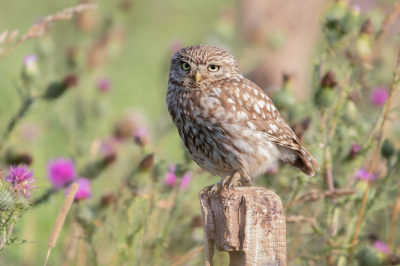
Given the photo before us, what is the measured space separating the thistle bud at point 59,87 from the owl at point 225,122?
3.29 feet

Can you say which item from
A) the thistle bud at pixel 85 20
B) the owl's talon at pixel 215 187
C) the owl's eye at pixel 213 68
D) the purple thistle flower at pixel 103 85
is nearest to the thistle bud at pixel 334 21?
the owl's eye at pixel 213 68

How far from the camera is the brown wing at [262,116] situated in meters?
3.03

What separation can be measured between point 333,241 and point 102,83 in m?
3.13

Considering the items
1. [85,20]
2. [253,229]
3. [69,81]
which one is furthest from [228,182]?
[85,20]

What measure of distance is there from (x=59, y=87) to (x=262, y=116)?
1.82m

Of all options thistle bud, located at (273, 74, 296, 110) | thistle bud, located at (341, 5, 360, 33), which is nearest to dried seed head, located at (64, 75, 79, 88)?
thistle bud, located at (273, 74, 296, 110)

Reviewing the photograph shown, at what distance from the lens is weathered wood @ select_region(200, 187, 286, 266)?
2160 mm

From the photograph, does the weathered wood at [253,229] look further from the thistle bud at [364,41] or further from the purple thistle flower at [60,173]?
the thistle bud at [364,41]

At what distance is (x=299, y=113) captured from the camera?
387 centimetres

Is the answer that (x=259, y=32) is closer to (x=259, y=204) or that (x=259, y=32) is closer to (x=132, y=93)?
(x=132, y=93)

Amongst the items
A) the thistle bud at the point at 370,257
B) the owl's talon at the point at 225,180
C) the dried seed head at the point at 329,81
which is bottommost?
the thistle bud at the point at 370,257

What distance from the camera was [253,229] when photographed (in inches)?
85.4

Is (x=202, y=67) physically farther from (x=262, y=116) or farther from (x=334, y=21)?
(x=334, y=21)

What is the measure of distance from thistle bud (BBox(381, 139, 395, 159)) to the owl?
2.53ft
